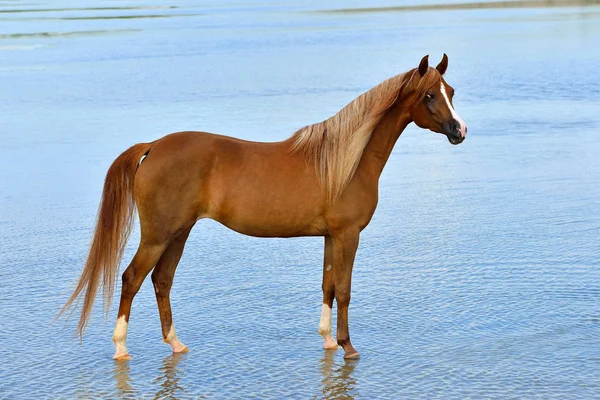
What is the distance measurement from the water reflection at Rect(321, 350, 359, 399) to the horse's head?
1.26 metres

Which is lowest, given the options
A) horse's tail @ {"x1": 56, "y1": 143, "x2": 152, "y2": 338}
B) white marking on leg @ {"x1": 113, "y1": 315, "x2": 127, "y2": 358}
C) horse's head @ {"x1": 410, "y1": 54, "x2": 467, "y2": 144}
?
white marking on leg @ {"x1": 113, "y1": 315, "x2": 127, "y2": 358}

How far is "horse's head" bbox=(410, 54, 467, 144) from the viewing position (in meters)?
5.06

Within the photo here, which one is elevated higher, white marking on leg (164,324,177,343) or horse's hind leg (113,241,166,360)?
horse's hind leg (113,241,166,360)

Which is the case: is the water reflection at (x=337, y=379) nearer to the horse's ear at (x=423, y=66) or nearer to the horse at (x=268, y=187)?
the horse at (x=268, y=187)

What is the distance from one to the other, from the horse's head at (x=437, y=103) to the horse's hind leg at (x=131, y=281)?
5.00 ft

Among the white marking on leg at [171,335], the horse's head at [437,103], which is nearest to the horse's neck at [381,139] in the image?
the horse's head at [437,103]

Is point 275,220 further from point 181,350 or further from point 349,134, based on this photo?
point 181,350

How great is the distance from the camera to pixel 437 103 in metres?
5.10

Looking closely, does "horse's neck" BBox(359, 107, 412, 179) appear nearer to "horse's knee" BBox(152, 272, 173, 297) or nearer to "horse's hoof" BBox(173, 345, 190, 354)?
"horse's knee" BBox(152, 272, 173, 297)

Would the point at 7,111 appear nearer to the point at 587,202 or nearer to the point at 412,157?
the point at 412,157

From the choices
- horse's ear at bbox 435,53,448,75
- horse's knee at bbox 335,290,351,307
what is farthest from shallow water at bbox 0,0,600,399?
horse's ear at bbox 435,53,448,75

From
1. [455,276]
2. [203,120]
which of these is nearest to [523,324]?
[455,276]

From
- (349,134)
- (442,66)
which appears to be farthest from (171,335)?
(442,66)

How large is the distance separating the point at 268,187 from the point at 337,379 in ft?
3.50
